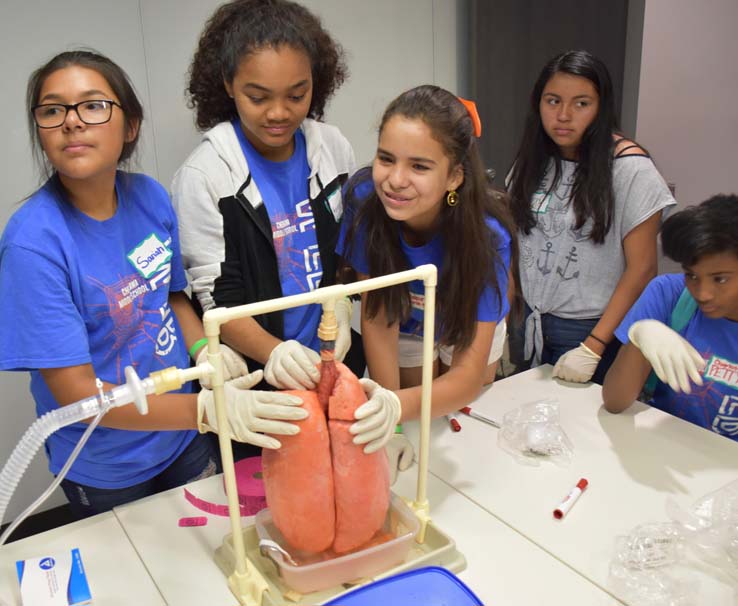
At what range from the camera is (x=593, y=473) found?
1388mm

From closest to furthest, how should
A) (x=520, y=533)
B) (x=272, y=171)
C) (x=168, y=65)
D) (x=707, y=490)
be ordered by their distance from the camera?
1. (x=520, y=533)
2. (x=707, y=490)
3. (x=272, y=171)
4. (x=168, y=65)

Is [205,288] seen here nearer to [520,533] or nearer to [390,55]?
[520,533]

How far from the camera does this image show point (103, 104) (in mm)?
1196

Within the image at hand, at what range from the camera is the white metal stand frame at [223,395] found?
0.93 metres

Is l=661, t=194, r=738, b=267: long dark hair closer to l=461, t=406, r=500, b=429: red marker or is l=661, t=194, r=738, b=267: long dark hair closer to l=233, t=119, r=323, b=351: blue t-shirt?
l=461, t=406, r=500, b=429: red marker

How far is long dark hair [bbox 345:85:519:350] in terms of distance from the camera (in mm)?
1379

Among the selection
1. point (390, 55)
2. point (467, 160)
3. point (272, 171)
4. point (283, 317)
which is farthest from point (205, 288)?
point (390, 55)

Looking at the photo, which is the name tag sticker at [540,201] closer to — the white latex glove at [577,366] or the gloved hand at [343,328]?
the white latex glove at [577,366]

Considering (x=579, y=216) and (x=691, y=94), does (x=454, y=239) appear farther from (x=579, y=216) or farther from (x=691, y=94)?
(x=691, y=94)

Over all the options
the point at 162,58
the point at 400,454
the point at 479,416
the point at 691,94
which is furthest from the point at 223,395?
the point at 691,94

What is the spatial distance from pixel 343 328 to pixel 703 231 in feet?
2.75

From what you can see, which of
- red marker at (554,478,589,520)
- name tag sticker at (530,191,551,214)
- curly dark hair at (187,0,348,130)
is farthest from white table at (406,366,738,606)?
curly dark hair at (187,0,348,130)

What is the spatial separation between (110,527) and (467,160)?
103 cm

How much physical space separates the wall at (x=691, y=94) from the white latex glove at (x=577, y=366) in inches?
69.6
